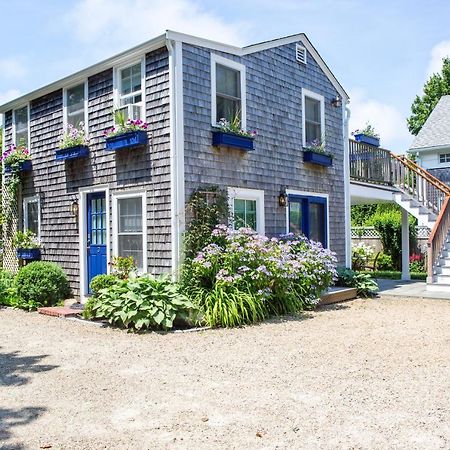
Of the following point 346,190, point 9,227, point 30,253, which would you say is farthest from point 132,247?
point 346,190

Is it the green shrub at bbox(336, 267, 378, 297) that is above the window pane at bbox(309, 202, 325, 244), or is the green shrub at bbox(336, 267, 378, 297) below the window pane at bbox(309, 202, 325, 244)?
below

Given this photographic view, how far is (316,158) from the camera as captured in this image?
11453mm

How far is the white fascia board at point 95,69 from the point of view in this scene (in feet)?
28.4

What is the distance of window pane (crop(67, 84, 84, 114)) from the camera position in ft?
34.0

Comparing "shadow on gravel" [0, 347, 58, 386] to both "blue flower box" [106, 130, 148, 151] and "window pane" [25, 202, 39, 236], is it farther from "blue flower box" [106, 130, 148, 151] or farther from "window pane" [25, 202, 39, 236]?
"window pane" [25, 202, 39, 236]

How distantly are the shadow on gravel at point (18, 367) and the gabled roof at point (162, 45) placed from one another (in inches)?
213

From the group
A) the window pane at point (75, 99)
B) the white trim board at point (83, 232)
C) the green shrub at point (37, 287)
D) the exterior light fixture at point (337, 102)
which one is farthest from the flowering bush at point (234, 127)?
the green shrub at point (37, 287)

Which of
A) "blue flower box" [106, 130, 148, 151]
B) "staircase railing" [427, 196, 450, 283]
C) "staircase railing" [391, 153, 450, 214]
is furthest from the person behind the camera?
"staircase railing" [391, 153, 450, 214]

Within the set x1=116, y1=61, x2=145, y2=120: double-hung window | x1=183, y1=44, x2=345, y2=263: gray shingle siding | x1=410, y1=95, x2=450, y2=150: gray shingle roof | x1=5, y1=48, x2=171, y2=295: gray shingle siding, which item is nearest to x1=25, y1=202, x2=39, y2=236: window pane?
x1=5, y1=48, x2=171, y2=295: gray shingle siding

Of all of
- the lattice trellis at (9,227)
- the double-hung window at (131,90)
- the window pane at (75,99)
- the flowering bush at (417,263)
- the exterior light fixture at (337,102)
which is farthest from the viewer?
the flowering bush at (417,263)

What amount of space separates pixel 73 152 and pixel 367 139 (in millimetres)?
7898

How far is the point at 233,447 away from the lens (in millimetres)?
3342

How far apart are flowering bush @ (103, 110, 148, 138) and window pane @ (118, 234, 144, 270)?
6.19ft

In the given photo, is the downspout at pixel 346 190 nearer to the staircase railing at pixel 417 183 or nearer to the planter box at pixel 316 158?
the planter box at pixel 316 158
